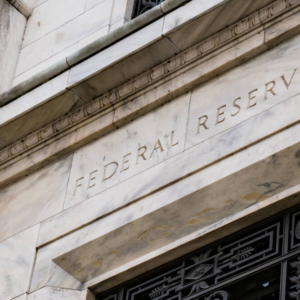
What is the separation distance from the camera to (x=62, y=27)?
46.5ft

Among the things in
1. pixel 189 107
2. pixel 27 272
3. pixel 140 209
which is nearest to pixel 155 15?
pixel 189 107

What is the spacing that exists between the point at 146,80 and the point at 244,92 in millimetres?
1334

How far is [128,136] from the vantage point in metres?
12.1

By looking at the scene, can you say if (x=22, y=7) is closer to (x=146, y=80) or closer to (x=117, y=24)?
(x=117, y=24)

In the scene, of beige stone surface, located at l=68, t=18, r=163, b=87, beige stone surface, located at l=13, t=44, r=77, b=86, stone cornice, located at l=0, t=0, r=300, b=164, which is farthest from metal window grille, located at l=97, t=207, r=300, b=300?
beige stone surface, located at l=13, t=44, r=77, b=86

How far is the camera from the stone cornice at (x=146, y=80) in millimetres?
11462

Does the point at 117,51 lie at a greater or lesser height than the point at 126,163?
greater

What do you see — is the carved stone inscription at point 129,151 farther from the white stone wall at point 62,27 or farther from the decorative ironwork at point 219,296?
the white stone wall at point 62,27

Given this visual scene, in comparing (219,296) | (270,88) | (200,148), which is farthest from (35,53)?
(219,296)

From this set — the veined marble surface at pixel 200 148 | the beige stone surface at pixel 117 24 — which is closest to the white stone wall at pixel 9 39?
the beige stone surface at pixel 117 24

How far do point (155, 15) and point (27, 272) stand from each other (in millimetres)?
2924

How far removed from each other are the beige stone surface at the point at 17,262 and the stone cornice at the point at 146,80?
1105 millimetres

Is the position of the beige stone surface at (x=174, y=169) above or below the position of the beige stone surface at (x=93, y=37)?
below

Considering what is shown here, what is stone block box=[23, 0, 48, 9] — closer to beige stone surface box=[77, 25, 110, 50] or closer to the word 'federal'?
beige stone surface box=[77, 25, 110, 50]
